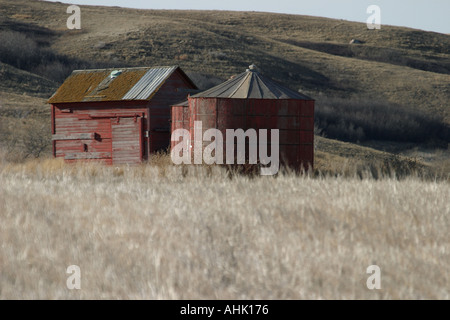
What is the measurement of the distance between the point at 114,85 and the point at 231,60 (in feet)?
113

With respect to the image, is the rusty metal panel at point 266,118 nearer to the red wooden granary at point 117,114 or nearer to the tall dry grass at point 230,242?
the red wooden granary at point 117,114

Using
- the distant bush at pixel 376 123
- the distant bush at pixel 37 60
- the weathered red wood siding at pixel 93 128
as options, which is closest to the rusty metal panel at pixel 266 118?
the weathered red wood siding at pixel 93 128

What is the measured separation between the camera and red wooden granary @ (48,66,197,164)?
24.0 m

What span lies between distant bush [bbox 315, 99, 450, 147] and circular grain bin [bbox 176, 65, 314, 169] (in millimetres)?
25483

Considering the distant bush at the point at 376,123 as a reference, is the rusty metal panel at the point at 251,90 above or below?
above

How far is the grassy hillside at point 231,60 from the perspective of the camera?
157 ft

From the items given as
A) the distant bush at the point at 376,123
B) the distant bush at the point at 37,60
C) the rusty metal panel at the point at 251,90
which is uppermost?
the distant bush at the point at 37,60

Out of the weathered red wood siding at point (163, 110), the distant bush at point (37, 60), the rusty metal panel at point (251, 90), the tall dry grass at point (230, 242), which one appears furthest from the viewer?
the distant bush at point (37, 60)

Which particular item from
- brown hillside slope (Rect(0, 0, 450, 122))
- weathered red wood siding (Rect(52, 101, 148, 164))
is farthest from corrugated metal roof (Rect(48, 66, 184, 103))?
brown hillside slope (Rect(0, 0, 450, 122))

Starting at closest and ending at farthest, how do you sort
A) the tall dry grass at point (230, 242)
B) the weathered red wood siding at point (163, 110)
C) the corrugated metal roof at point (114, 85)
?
the tall dry grass at point (230, 242) < the weathered red wood siding at point (163, 110) < the corrugated metal roof at point (114, 85)

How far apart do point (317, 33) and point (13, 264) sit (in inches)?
3286

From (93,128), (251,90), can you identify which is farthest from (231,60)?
(251,90)

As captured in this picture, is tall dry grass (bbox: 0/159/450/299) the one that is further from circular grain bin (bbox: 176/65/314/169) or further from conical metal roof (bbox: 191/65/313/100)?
conical metal roof (bbox: 191/65/313/100)

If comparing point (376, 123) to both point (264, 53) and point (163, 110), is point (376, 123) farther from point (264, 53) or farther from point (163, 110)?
point (163, 110)
